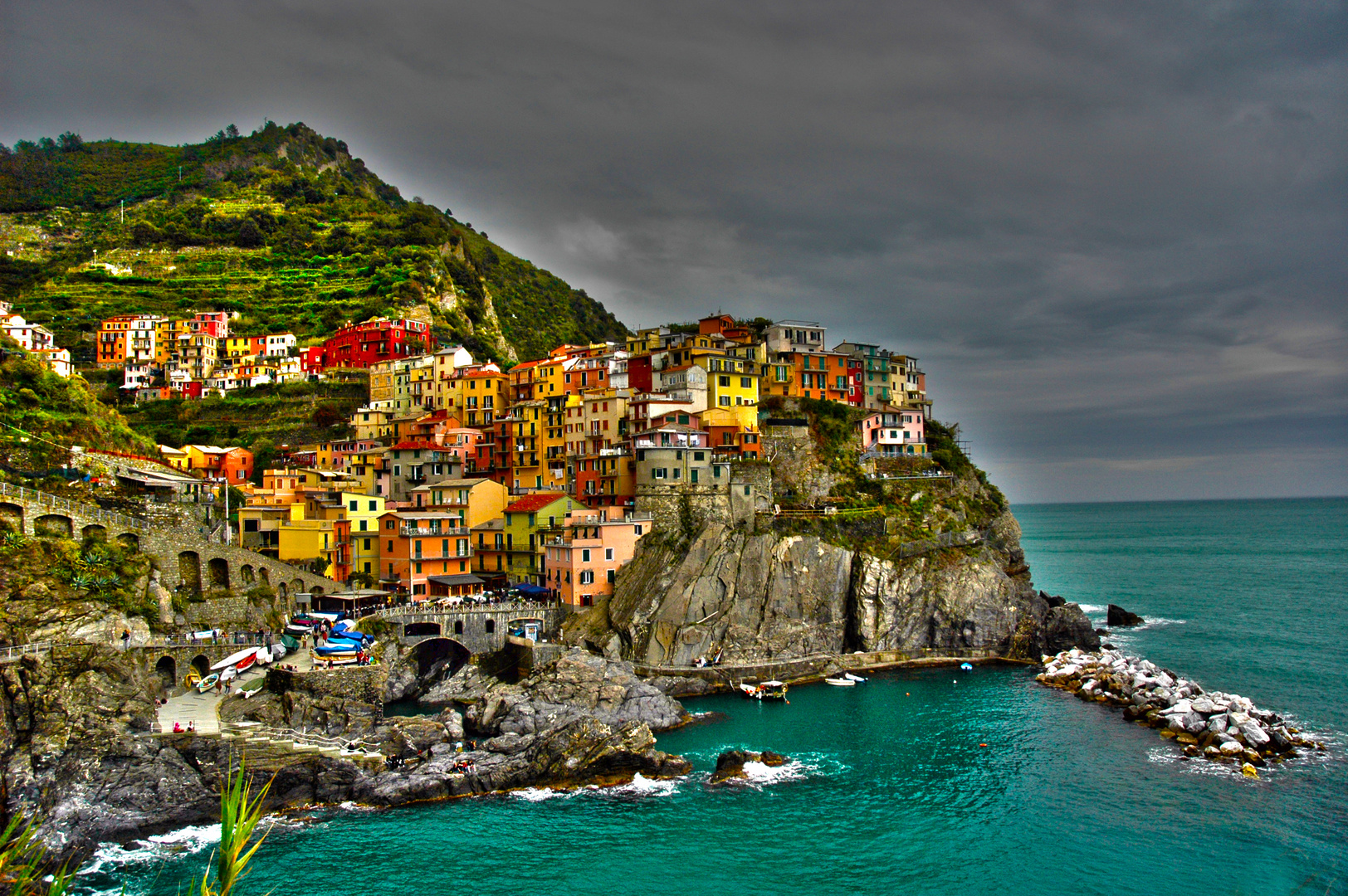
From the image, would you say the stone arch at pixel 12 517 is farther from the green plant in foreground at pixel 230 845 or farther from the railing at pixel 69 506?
the green plant in foreground at pixel 230 845

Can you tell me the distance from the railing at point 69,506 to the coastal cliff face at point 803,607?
26.7 meters

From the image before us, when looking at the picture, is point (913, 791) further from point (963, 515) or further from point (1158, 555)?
point (1158, 555)

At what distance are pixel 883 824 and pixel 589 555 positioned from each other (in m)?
30.2

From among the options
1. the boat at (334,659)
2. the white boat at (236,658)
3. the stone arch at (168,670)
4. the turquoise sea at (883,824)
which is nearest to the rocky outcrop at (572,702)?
the turquoise sea at (883,824)

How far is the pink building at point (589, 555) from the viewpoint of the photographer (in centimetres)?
5978

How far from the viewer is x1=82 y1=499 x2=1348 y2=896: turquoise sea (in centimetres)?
3048

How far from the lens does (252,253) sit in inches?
5221

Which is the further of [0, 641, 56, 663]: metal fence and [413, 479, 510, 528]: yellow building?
[413, 479, 510, 528]: yellow building

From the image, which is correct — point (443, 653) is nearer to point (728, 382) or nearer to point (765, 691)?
point (765, 691)

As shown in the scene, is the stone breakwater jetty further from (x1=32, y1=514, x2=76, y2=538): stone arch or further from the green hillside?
the green hillside

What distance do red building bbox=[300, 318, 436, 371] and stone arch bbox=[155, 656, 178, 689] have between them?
192 feet

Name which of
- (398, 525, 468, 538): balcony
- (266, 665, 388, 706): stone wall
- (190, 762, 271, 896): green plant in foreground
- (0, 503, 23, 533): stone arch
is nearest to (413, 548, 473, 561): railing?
(398, 525, 468, 538): balcony

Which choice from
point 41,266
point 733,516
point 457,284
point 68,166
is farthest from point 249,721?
point 68,166

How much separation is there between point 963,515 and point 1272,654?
A: 23.5 meters
